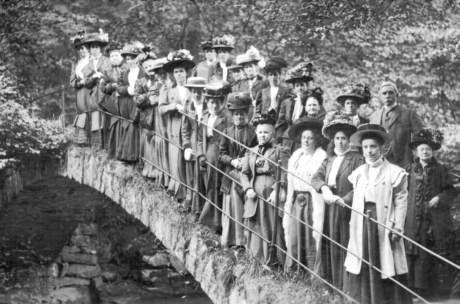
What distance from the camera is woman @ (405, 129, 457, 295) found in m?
7.61

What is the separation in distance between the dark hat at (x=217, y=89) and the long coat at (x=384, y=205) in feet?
9.00

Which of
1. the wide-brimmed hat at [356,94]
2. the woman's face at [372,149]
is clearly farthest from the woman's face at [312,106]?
the woman's face at [372,149]

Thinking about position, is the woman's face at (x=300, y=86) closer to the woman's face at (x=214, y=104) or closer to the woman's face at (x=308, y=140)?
the woman's face at (x=214, y=104)

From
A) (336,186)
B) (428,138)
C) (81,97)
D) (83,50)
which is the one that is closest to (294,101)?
(428,138)

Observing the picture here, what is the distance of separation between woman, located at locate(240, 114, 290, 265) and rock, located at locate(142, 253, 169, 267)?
12.1 m

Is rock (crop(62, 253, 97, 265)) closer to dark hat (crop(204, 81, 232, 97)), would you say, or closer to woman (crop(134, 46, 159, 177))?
woman (crop(134, 46, 159, 177))

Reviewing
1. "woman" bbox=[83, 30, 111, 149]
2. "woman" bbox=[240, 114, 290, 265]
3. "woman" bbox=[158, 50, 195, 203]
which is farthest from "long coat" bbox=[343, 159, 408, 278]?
"woman" bbox=[83, 30, 111, 149]

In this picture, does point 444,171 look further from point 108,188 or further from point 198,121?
point 108,188

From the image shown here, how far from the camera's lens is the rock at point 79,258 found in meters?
21.3

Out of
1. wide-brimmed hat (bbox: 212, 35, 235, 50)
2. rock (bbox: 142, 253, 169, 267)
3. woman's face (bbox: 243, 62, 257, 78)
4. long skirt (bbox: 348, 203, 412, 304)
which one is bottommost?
rock (bbox: 142, 253, 169, 267)

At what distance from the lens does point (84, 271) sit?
835 inches

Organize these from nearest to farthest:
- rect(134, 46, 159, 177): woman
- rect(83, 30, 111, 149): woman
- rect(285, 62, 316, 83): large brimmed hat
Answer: rect(285, 62, 316, 83): large brimmed hat
rect(134, 46, 159, 177): woman
rect(83, 30, 111, 149): woman

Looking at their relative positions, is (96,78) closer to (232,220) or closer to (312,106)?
(232,220)

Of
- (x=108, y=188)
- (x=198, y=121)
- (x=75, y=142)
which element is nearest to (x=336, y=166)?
(x=198, y=121)
